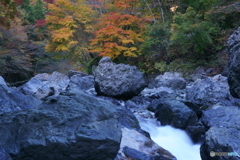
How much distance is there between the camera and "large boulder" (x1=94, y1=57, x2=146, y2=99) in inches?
300

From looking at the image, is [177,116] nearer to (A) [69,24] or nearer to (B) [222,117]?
(B) [222,117]

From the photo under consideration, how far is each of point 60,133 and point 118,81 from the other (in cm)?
520

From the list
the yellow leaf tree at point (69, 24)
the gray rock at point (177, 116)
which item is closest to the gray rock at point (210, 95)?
the gray rock at point (177, 116)

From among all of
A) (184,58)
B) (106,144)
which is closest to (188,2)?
(184,58)

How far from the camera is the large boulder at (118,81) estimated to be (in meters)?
7.62

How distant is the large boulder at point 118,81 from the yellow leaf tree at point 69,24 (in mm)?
6176

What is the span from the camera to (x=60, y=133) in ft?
8.34

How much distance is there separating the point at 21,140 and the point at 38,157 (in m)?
0.26

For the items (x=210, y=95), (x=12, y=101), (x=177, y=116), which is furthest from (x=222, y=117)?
(x=12, y=101)

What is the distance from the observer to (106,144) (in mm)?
2562

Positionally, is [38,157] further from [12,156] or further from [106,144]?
[106,144]

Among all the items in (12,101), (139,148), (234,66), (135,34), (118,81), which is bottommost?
(118,81)

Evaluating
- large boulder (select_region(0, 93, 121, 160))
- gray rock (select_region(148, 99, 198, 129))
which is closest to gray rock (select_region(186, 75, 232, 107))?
gray rock (select_region(148, 99, 198, 129))

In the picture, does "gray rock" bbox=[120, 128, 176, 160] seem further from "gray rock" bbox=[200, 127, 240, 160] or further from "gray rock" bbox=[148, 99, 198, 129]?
"gray rock" bbox=[148, 99, 198, 129]
